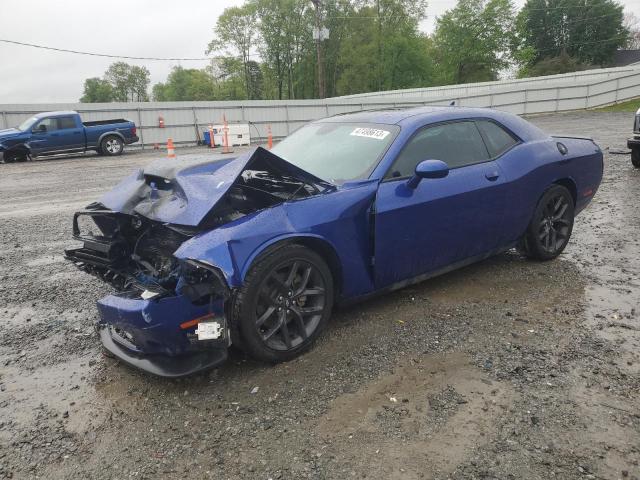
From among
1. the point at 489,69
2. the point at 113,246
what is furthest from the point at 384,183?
the point at 489,69

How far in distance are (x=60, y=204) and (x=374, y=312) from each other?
7.33 m

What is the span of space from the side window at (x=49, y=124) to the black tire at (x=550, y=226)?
17.6 meters

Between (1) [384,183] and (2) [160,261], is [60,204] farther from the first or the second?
(1) [384,183]

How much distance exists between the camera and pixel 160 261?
3312 mm

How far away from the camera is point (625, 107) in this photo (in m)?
30.7

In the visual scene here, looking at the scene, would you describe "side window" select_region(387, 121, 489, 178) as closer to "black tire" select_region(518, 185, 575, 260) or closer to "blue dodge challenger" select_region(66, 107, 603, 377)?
"blue dodge challenger" select_region(66, 107, 603, 377)

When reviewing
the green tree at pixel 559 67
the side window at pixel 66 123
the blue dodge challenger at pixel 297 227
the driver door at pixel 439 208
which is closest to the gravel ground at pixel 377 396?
the blue dodge challenger at pixel 297 227

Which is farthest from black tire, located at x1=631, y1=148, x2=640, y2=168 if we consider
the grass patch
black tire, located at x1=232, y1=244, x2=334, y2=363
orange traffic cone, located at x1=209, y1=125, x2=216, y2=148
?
the grass patch

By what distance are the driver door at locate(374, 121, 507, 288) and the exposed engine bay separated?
1.90 ft

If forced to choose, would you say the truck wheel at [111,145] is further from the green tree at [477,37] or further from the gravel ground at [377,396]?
the green tree at [477,37]

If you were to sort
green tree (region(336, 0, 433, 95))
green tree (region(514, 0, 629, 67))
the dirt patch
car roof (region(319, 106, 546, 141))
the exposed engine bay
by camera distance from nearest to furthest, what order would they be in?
the dirt patch
the exposed engine bay
car roof (region(319, 106, 546, 141))
green tree (region(336, 0, 433, 95))
green tree (region(514, 0, 629, 67))

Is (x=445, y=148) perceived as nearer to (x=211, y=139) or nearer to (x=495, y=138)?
(x=495, y=138)

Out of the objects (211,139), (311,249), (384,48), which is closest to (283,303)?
(311,249)

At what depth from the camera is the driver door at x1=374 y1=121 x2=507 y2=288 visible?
353cm
